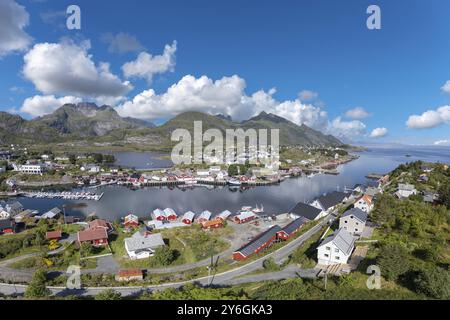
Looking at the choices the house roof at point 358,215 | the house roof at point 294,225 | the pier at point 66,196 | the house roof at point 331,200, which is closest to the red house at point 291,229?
the house roof at point 294,225

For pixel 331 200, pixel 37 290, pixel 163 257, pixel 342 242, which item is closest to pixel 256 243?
pixel 342 242

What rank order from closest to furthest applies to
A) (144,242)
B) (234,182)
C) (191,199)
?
1. (144,242)
2. (191,199)
3. (234,182)

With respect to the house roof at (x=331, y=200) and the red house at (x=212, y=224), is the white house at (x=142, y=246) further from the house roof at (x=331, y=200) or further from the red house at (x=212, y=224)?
the house roof at (x=331, y=200)

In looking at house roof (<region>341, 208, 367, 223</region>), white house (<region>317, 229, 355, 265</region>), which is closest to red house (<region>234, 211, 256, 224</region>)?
house roof (<region>341, 208, 367, 223</region>)

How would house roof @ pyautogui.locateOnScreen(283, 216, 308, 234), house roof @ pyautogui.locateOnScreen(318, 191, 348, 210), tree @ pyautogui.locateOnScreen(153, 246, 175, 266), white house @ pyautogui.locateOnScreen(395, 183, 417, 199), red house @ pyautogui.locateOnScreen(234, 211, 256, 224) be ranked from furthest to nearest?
white house @ pyautogui.locateOnScreen(395, 183, 417, 199), house roof @ pyautogui.locateOnScreen(318, 191, 348, 210), red house @ pyautogui.locateOnScreen(234, 211, 256, 224), house roof @ pyautogui.locateOnScreen(283, 216, 308, 234), tree @ pyautogui.locateOnScreen(153, 246, 175, 266)

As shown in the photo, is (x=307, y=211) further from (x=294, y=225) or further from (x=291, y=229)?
(x=291, y=229)

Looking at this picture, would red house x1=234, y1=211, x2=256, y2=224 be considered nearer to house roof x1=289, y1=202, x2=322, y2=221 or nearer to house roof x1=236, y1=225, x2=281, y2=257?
house roof x1=289, y1=202, x2=322, y2=221
